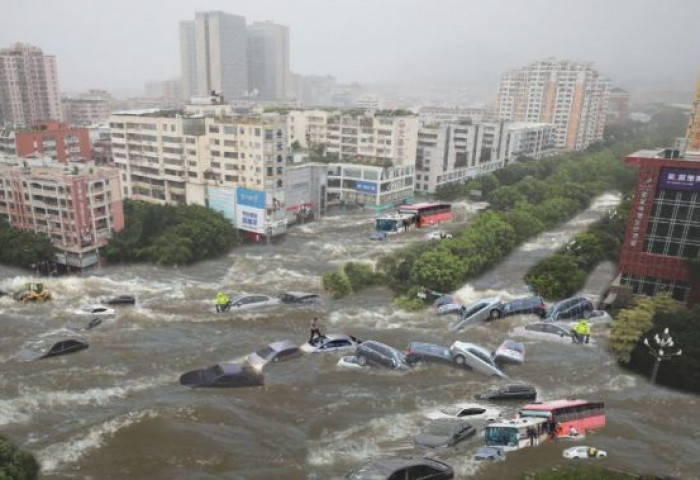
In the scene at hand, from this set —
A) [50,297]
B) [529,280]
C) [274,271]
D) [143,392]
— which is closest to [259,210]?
[274,271]

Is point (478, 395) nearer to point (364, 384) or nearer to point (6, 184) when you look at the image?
point (364, 384)

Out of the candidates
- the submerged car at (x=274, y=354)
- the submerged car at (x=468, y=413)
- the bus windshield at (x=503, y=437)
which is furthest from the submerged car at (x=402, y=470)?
the submerged car at (x=274, y=354)

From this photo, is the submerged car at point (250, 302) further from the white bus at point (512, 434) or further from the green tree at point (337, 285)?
the white bus at point (512, 434)

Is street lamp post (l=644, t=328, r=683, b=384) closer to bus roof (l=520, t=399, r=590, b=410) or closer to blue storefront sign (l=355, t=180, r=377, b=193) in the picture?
bus roof (l=520, t=399, r=590, b=410)

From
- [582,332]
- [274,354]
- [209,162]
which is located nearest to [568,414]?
[582,332]

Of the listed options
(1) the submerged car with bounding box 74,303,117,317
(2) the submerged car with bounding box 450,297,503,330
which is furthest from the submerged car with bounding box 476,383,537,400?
(1) the submerged car with bounding box 74,303,117,317

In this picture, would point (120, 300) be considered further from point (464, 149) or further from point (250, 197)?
point (464, 149)
